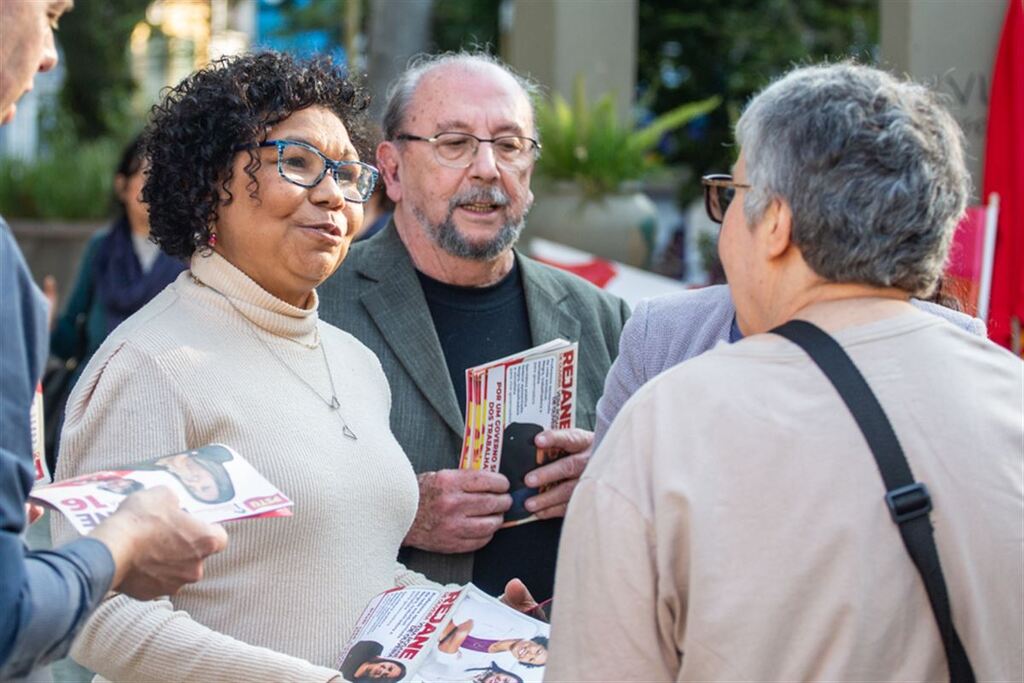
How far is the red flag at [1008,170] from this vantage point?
582 cm

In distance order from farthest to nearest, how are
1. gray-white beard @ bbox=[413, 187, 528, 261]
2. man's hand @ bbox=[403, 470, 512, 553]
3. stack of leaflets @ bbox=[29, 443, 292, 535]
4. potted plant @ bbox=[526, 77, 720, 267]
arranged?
1. potted plant @ bbox=[526, 77, 720, 267]
2. gray-white beard @ bbox=[413, 187, 528, 261]
3. man's hand @ bbox=[403, 470, 512, 553]
4. stack of leaflets @ bbox=[29, 443, 292, 535]

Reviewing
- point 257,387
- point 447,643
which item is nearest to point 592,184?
point 257,387

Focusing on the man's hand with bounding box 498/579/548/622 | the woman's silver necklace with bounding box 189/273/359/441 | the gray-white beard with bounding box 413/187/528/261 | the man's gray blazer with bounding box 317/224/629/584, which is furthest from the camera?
the gray-white beard with bounding box 413/187/528/261

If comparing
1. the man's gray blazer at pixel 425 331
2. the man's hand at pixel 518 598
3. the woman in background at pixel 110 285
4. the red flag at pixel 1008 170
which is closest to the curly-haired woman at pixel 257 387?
the man's hand at pixel 518 598

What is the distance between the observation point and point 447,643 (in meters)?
2.55

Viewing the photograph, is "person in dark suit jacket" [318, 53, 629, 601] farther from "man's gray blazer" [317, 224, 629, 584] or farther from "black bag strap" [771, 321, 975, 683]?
"black bag strap" [771, 321, 975, 683]

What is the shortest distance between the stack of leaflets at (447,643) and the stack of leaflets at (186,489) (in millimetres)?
491

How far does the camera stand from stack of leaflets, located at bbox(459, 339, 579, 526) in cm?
324

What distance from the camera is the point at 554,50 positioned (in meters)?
8.99

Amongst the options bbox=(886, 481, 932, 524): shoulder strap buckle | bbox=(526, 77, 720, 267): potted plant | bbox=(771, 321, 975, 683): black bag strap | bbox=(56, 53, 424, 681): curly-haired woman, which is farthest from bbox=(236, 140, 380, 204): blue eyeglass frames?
bbox=(526, 77, 720, 267): potted plant

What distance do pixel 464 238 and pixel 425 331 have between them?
31cm

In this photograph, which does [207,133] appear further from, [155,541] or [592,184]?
[592,184]

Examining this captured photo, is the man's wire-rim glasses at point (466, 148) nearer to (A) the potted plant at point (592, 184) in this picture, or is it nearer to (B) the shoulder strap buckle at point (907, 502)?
(B) the shoulder strap buckle at point (907, 502)

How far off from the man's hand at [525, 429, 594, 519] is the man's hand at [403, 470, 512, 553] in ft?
0.27
